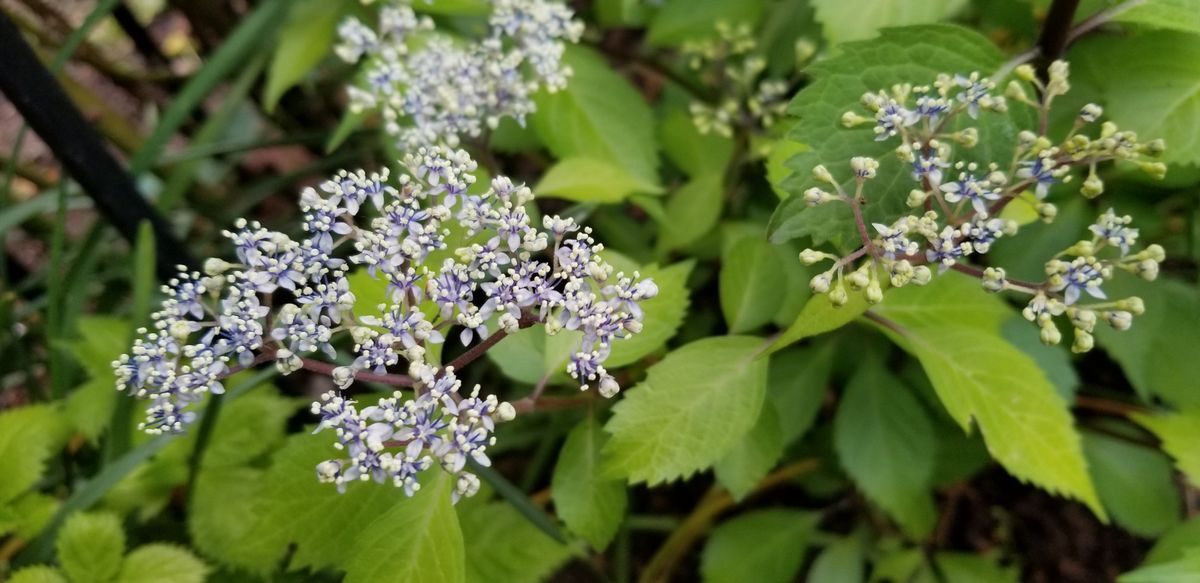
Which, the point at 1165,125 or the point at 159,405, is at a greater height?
the point at 1165,125

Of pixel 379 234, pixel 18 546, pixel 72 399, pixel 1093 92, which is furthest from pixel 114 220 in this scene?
pixel 1093 92

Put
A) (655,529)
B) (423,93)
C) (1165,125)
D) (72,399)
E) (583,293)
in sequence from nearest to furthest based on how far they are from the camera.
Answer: (583,293)
(1165,125)
(423,93)
(72,399)
(655,529)

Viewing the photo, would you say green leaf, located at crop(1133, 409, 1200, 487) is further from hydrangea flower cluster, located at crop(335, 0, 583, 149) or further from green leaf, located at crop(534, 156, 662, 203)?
hydrangea flower cluster, located at crop(335, 0, 583, 149)

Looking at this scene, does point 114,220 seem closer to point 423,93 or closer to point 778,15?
point 423,93

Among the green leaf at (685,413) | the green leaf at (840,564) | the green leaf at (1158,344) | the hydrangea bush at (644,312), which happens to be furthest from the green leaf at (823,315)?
the green leaf at (840,564)

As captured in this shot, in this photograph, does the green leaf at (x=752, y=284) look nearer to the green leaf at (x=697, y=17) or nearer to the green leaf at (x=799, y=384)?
the green leaf at (x=799, y=384)

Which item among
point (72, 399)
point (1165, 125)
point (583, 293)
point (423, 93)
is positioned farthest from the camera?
point (72, 399)
